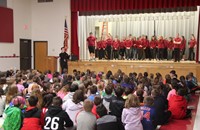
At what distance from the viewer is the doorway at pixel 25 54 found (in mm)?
17078

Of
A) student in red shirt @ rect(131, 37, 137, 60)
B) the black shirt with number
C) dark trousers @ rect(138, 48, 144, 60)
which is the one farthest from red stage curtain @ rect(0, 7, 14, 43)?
dark trousers @ rect(138, 48, 144, 60)

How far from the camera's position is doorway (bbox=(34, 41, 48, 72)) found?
17.7 m

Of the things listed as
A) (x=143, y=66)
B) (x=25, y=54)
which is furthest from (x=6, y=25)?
(x=143, y=66)

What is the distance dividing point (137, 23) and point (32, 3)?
7.25 metres

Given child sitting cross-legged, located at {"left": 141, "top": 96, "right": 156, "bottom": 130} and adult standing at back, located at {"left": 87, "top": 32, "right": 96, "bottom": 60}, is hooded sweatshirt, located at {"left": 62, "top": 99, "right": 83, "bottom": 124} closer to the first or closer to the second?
child sitting cross-legged, located at {"left": 141, "top": 96, "right": 156, "bottom": 130}

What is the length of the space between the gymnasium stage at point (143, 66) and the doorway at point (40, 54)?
9.69ft

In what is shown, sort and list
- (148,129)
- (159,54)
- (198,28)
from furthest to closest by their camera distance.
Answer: (159,54), (198,28), (148,129)

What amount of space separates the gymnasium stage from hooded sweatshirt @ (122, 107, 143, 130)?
9437 mm

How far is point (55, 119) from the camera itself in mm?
4156

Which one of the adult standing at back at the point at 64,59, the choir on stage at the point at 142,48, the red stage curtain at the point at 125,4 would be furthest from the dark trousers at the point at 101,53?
the red stage curtain at the point at 125,4

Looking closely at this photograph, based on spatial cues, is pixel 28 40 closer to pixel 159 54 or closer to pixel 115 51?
pixel 115 51

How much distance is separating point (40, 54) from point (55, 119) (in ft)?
46.3

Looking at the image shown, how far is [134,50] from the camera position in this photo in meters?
16.2

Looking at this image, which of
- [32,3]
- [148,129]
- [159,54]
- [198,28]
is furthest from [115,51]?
[148,129]
